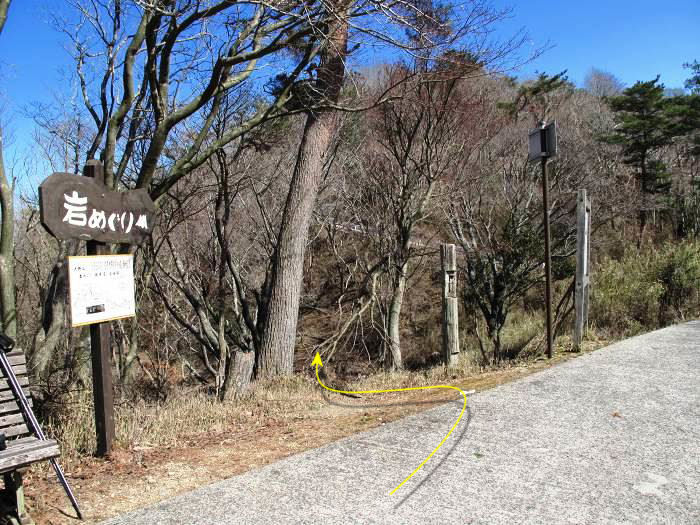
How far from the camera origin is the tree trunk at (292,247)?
27.2 ft

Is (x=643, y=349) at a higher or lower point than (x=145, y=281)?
lower

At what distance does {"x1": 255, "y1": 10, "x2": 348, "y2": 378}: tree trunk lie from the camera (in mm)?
8297

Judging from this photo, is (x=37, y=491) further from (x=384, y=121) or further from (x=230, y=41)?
(x=384, y=121)

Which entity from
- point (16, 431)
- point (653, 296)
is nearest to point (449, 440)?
point (16, 431)

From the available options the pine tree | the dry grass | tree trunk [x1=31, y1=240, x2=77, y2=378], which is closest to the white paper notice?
the dry grass

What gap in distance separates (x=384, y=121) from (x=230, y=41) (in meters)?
4.31

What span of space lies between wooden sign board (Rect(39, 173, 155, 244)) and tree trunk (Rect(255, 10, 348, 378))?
3962 millimetres

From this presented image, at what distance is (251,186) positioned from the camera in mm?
9625

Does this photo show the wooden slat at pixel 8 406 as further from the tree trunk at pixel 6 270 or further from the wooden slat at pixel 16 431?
the tree trunk at pixel 6 270

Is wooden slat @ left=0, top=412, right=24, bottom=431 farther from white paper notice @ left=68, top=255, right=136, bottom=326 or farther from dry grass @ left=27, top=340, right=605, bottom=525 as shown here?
white paper notice @ left=68, top=255, right=136, bottom=326

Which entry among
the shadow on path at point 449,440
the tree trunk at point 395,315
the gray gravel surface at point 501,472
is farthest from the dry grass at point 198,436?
the tree trunk at point 395,315

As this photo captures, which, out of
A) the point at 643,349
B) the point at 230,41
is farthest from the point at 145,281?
the point at 643,349

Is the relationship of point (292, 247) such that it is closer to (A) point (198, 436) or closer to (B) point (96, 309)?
(A) point (198, 436)

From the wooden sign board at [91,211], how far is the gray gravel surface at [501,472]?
1986mm
